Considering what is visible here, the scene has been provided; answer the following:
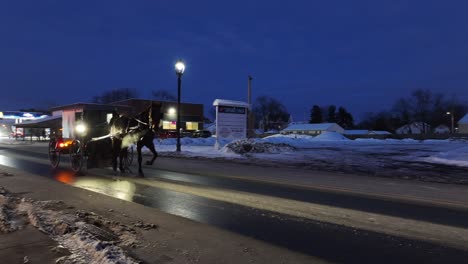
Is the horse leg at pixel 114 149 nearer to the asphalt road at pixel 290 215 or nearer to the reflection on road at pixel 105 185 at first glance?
the asphalt road at pixel 290 215

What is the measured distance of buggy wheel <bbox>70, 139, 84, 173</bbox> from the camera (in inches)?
550

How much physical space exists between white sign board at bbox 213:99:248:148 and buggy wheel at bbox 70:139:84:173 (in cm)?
1405

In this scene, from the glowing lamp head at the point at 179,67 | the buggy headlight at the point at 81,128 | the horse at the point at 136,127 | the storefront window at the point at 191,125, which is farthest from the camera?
the storefront window at the point at 191,125

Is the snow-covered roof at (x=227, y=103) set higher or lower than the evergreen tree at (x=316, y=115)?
lower

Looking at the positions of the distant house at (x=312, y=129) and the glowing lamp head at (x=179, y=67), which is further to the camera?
the distant house at (x=312, y=129)

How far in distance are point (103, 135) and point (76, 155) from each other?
3.76 ft

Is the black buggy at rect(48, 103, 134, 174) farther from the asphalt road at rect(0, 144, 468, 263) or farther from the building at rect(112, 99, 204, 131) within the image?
the building at rect(112, 99, 204, 131)

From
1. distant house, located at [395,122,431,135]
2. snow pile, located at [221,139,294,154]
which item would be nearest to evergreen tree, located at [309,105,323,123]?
distant house, located at [395,122,431,135]

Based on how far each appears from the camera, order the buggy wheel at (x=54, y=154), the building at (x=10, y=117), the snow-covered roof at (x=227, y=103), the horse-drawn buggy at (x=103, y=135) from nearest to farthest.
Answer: the horse-drawn buggy at (x=103, y=135) → the buggy wheel at (x=54, y=154) → the snow-covered roof at (x=227, y=103) → the building at (x=10, y=117)

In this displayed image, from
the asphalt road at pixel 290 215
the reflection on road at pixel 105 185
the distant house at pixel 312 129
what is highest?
the distant house at pixel 312 129

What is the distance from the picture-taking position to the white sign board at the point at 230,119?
92.3 feet

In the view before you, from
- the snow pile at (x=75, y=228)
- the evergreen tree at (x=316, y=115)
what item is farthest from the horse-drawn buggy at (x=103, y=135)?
the evergreen tree at (x=316, y=115)

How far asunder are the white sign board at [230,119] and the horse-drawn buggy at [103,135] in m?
13.3

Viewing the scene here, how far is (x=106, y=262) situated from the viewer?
15.7 feet
